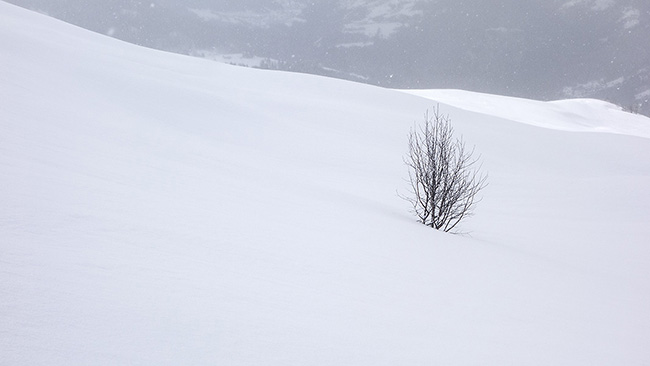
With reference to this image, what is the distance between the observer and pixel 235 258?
10.2 feet

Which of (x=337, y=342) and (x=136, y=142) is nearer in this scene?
(x=337, y=342)

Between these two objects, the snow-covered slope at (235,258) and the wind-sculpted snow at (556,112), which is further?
the wind-sculpted snow at (556,112)

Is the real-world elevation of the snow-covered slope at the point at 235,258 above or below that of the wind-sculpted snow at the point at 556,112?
below

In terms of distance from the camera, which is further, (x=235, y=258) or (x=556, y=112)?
(x=556, y=112)

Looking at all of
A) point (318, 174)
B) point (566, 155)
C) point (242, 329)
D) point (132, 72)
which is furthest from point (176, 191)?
point (566, 155)

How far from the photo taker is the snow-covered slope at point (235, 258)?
194 centimetres

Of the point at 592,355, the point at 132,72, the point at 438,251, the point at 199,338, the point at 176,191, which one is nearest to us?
the point at 199,338

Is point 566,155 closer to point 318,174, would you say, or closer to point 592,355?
point 318,174

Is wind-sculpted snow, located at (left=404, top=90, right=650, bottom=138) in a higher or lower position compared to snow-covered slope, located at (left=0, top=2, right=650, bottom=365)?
higher

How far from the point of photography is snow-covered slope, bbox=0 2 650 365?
6.36 ft

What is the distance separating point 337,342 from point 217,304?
726 mm

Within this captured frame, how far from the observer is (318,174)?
31.7ft

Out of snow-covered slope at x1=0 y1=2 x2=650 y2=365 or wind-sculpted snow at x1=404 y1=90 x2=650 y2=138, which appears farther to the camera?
wind-sculpted snow at x1=404 y1=90 x2=650 y2=138

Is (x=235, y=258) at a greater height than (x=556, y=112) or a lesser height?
lesser
